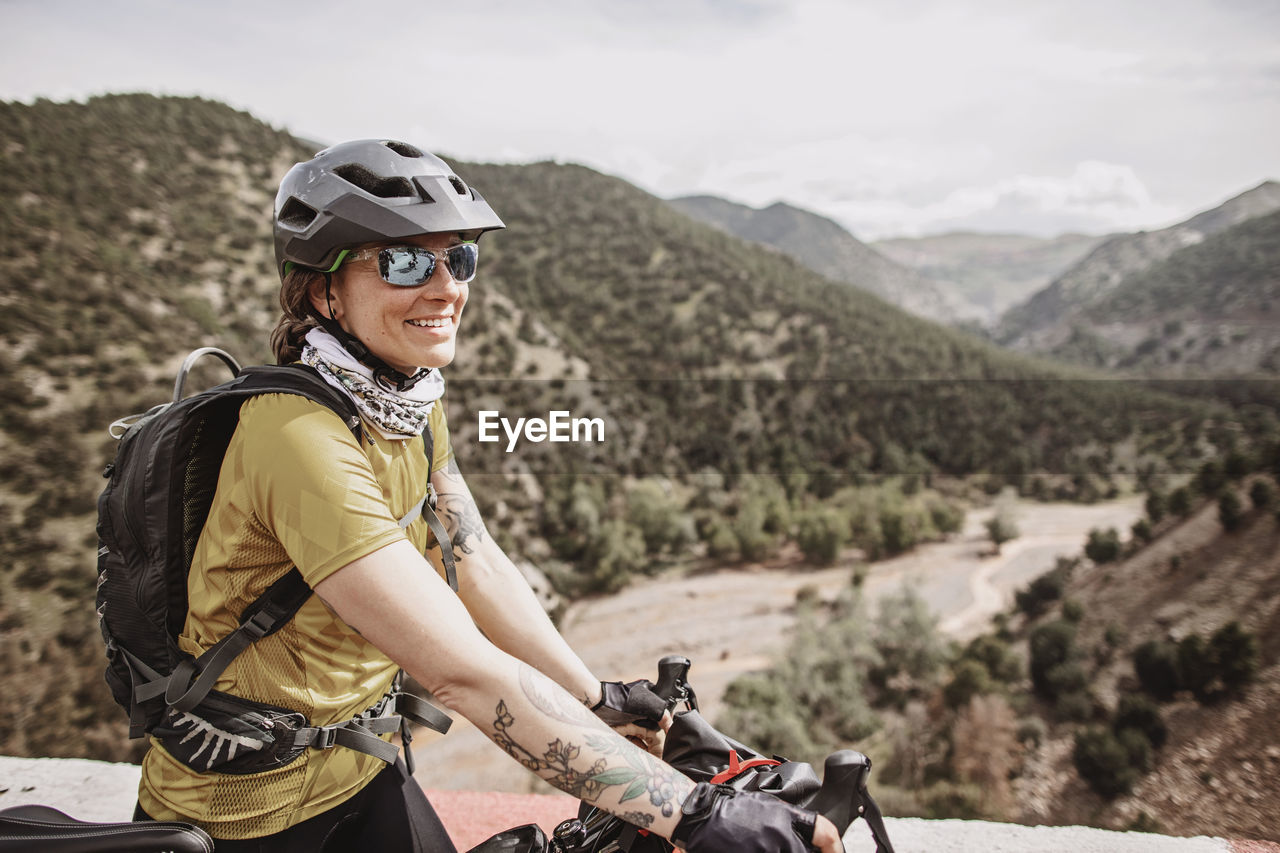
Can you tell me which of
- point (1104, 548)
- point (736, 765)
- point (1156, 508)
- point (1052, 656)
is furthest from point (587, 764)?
point (1156, 508)

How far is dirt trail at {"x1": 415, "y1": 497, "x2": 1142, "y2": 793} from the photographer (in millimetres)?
24672

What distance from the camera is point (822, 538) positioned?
4256 centimetres

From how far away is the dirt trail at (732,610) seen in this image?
24672 mm

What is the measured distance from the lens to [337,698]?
5.48 feet

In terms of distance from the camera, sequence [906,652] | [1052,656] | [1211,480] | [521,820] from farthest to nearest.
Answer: [1211,480]
[906,652]
[1052,656]
[521,820]

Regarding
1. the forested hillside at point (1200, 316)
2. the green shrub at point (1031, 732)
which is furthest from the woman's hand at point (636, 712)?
the forested hillside at point (1200, 316)

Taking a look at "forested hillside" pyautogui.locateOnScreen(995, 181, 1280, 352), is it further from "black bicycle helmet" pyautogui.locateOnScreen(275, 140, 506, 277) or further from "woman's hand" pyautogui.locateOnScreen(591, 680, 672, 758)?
"black bicycle helmet" pyautogui.locateOnScreen(275, 140, 506, 277)

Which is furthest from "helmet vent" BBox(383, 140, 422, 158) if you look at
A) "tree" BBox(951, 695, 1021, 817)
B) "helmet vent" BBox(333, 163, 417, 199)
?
"tree" BBox(951, 695, 1021, 817)

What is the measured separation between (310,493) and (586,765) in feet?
2.83

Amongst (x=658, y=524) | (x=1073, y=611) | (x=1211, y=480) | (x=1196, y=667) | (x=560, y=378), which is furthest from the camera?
(x=560, y=378)

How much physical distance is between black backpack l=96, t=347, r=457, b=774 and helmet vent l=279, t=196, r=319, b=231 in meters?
0.48

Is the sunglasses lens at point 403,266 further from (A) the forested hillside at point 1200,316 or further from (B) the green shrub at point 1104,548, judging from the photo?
(A) the forested hillside at point 1200,316

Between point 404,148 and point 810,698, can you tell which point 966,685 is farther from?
point 404,148

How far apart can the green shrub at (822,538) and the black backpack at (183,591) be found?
43173 mm
